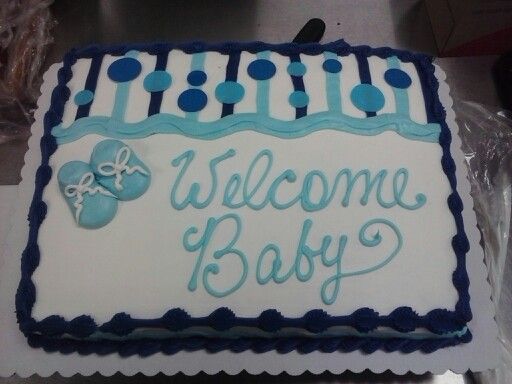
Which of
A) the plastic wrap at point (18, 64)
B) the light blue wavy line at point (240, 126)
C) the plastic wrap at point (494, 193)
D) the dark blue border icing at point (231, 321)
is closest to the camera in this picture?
the dark blue border icing at point (231, 321)

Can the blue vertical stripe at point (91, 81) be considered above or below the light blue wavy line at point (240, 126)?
above

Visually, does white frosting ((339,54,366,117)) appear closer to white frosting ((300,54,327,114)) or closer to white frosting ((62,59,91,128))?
white frosting ((300,54,327,114))

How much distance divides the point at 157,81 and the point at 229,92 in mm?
179

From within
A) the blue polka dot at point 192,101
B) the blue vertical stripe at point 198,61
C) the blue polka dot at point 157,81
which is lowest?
the blue polka dot at point 192,101

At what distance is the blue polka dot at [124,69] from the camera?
1158 millimetres

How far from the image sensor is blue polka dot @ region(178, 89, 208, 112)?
3.65 ft

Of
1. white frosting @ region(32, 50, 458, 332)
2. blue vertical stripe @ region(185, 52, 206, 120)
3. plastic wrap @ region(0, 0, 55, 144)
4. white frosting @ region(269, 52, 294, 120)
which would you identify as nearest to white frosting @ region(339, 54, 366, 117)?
white frosting @ region(32, 50, 458, 332)

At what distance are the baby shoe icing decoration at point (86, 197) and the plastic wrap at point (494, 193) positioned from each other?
97 centimetres

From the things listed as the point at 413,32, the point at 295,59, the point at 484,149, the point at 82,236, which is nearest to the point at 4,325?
the point at 82,236

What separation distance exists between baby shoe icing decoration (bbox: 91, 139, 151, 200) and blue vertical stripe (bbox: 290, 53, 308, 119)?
0.37m

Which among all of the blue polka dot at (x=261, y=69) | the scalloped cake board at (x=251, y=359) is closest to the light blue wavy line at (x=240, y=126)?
the blue polka dot at (x=261, y=69)

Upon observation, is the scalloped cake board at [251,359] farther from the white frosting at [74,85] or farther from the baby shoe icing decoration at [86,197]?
the white frosting at [74,85]

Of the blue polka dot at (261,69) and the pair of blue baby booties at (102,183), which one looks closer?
the pair of blue baby booties at (102,183)

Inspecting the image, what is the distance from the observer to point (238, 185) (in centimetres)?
104
